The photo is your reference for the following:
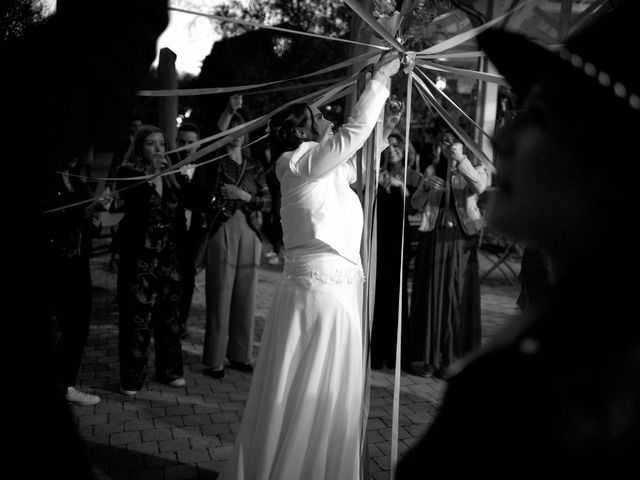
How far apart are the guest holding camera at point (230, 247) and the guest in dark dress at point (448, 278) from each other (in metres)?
1.62

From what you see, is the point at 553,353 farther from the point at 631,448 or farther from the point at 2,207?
the point at 2,207

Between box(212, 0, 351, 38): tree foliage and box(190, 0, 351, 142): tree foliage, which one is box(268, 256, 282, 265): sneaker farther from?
box(212, 0, 351, 38): tree foliage

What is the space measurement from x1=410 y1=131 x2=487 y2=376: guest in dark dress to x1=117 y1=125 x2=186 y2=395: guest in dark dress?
2.34 m

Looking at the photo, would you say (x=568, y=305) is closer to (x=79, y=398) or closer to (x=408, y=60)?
(x=408, y=60)

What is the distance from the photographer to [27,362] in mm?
1094

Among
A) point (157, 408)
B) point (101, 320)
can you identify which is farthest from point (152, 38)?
point (101, 320)

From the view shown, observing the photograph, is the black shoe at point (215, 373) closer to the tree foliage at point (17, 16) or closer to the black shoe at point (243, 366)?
the black shoe at point (243, 366)

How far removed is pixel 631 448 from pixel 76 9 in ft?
3.93

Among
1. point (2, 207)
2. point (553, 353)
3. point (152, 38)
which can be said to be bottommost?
point (553, 353)

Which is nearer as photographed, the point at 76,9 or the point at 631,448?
the point at 631,448

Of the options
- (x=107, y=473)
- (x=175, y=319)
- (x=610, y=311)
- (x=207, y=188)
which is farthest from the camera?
(x=207, y=188)

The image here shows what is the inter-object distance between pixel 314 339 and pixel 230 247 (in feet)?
8.05

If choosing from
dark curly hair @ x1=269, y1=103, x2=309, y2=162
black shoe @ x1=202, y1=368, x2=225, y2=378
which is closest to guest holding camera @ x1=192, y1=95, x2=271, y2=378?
black shoe @ x1=202, y1=368, x2=225, y2=378

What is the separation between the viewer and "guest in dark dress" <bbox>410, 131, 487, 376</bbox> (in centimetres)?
544
